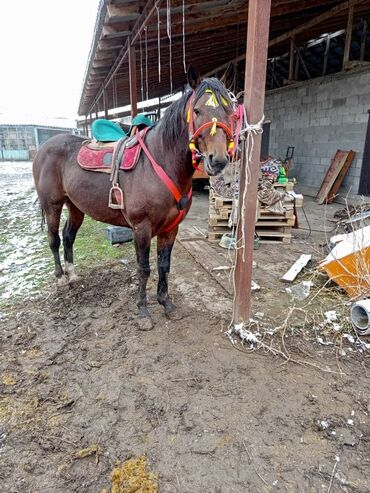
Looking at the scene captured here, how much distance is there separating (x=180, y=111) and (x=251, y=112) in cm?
50

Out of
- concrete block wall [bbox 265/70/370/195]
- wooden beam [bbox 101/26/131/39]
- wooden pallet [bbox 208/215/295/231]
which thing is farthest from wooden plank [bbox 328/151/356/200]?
wooden beam [bbox 101/26/131/39]

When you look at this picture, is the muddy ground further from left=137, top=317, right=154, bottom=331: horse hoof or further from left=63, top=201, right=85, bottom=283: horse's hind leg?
left=63, top=201, right=85, bottom=283: horse's hind leg

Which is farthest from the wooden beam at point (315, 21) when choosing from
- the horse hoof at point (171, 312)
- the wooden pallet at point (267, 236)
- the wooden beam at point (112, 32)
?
the horse hoof at point (171, 312)

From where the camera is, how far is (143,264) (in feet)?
8.64

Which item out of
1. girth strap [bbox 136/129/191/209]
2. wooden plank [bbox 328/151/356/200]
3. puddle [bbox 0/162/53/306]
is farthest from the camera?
wooden plank [bbox 328/151/356/200]

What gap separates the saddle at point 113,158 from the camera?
8.47ft

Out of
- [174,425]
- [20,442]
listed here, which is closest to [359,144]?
[174,425]

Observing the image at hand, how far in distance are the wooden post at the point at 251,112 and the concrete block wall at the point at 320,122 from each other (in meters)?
5.45

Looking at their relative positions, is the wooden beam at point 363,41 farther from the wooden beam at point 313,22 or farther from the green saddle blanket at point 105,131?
the green saddle blanket at point 105,131

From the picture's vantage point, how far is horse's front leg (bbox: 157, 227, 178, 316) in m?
2.82

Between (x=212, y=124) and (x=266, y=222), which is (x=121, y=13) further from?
(x=266, y=222)

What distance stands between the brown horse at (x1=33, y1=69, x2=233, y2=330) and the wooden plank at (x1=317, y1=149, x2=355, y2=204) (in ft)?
19.5

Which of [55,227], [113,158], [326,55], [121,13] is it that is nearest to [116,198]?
[113,158]

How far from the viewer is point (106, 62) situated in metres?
6.91
